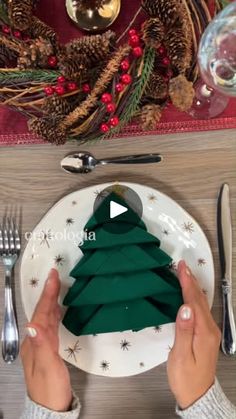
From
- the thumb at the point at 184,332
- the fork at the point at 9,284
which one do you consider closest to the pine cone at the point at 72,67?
the fork at the point at 9,284

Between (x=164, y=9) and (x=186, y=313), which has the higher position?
(x=164, y=9)

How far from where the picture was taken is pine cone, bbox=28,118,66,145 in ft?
2.07

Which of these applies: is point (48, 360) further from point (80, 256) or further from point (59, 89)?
point (59, 89)

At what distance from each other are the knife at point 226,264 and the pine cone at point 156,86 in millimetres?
172

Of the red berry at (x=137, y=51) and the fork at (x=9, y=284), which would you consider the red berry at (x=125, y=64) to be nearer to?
the red berry at (x=137, y=51)

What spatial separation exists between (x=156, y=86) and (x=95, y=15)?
15 cm

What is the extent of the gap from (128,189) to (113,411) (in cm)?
35

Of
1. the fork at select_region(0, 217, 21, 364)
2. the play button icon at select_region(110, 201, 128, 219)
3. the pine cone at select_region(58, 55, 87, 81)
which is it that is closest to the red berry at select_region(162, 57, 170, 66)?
the pine cone at select_region(58, 55, 87, 81)

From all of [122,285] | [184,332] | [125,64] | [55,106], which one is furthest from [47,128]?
[184,332]

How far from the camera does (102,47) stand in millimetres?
604

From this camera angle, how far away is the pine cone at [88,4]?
2.16 feet

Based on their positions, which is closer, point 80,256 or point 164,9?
point 164,9

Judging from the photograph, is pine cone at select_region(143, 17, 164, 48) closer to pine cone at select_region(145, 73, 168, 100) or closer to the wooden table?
pine cone at select_region(145, 73, 168, 100)

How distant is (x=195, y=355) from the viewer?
0.66m
